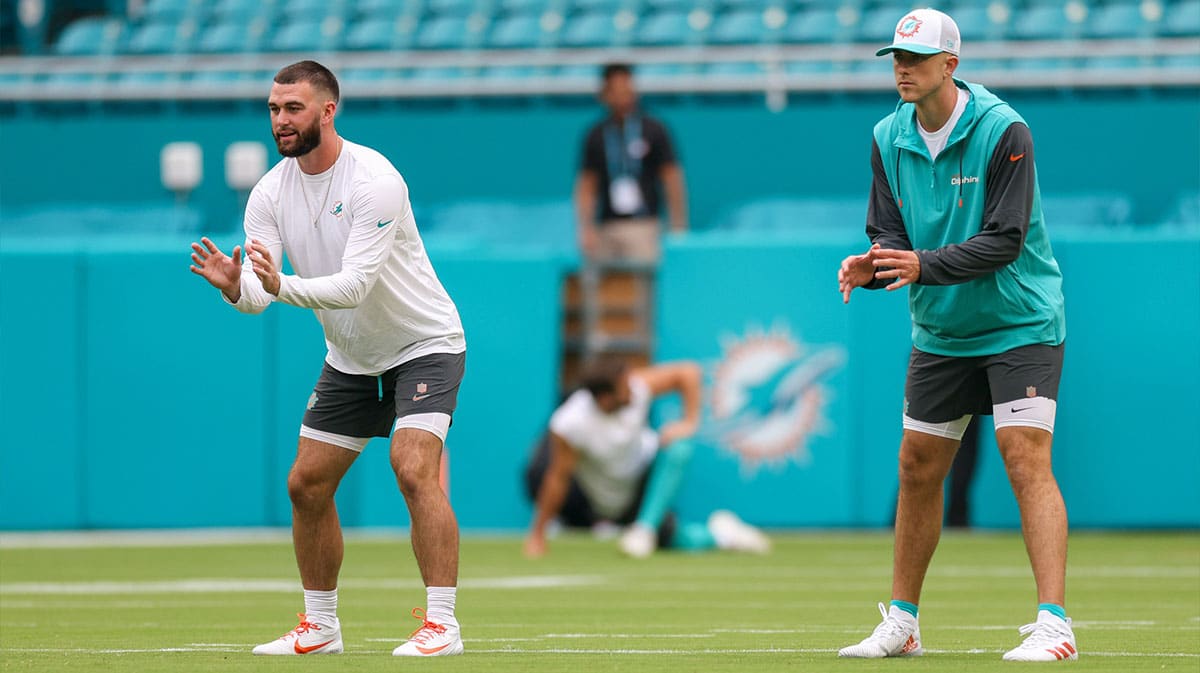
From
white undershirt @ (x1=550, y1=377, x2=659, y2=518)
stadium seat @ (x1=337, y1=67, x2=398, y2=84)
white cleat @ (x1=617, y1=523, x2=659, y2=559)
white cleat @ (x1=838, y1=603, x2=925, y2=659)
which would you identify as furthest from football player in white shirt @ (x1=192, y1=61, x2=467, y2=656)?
stadium seat @ (x1=337, y1=67, x2=398, y2=84)

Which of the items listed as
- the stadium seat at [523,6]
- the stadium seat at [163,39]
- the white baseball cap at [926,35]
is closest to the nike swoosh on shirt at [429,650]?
the white baseball cap at [926,35]

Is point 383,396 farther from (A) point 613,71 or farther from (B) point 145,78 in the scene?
(B) point 145,78

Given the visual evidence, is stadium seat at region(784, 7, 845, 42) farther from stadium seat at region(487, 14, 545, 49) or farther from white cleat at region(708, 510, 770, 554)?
white cleat at region(708, 510, 770, 554)

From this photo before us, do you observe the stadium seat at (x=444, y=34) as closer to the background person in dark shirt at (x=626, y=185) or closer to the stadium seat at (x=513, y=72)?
the stadium seat at (x=513, y=72)

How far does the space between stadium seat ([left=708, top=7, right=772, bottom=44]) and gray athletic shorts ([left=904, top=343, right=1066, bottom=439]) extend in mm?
11702

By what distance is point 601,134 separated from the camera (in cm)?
1395

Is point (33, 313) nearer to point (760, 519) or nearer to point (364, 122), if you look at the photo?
point (364, 122)

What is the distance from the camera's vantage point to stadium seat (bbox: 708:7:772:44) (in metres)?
17.9

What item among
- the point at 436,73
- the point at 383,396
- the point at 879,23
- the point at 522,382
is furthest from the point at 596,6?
the point at 383,396

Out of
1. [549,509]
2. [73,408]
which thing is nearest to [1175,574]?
[549,509]

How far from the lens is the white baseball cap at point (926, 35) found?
6.14 meters

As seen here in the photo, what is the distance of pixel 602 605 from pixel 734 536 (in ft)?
12.6

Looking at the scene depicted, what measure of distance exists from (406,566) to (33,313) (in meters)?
4.58

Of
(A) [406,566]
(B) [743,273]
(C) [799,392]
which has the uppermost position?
(B) [743,273]
